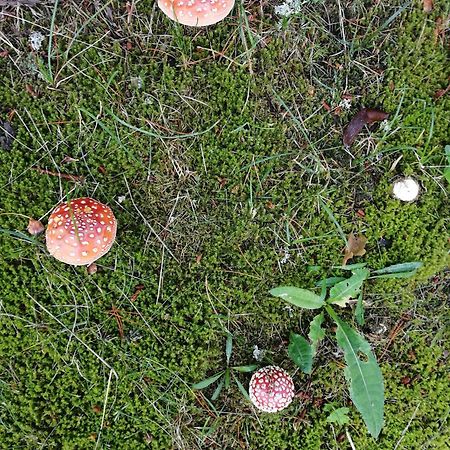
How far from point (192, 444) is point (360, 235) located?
161 centimetres

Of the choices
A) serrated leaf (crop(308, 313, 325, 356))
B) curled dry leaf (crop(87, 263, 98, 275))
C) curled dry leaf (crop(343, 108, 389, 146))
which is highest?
curled dry leaf (crop(343, 108, 389, 146))

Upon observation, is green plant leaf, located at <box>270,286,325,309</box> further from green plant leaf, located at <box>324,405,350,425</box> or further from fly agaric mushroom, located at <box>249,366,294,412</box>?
green plant leaf, located at <box>324,405,350,425</box>

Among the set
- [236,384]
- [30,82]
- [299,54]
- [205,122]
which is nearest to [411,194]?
[299,54]

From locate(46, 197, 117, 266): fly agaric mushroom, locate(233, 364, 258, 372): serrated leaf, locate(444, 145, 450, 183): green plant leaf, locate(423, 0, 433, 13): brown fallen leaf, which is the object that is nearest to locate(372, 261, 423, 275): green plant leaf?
locate(444, 145, 450, 183): green plant leaf

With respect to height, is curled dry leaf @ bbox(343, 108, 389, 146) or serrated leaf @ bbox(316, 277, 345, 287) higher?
curled dry leaf @ bbox(343, 108, 389, 146)

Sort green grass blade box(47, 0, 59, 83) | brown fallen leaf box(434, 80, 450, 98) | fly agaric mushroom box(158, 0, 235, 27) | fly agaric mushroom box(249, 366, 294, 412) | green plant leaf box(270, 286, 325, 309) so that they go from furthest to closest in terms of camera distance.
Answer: brown fallen leaf box(434, 80, 450, 98) → green plant leaf box(270, 286, 325, 309) → fly agaric mushroom box(249, 366, 294, 412) → green grass blade box(47, 0, 59, 83) → fly agaric mushroom box(158, 0, 235, 27)

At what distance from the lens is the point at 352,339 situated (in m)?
3.04

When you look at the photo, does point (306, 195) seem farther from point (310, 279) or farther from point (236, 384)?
point (236, 384)

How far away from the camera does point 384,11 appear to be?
3119 mm

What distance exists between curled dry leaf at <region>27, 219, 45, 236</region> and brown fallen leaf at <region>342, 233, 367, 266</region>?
1797 millimetres

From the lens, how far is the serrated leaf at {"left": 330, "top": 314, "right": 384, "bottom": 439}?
9.75 feet

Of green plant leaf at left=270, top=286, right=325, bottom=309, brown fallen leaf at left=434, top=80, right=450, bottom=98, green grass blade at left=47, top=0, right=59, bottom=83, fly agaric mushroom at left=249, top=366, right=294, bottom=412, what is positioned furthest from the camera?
brown fallen leaf at left=434, top=80, right=450, bottom=98

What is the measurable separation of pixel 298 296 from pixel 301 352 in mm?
344

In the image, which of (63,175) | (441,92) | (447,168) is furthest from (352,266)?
(63,175)
